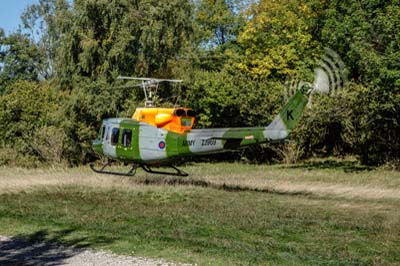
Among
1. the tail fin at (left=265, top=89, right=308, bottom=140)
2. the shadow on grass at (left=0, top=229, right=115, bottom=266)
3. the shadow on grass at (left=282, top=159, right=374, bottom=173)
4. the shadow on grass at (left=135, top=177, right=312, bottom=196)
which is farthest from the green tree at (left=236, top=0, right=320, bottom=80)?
the shadow on grass at (left=0, top=229, right=115, bottom=266)

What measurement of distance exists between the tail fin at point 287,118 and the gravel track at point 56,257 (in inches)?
351

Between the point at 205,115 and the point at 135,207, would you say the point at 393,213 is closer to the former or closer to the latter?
the point at 135,207

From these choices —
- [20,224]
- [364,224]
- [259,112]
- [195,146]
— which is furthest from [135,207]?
→ [259,112]

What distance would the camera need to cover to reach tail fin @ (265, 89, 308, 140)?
17281 millimetres

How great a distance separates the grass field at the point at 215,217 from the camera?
9.70 metres

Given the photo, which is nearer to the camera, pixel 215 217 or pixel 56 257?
pixel 56 257

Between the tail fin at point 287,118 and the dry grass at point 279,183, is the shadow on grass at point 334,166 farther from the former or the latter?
the tail fin at point 287,118

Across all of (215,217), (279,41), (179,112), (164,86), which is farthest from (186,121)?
(279,41)

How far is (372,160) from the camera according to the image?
105ft

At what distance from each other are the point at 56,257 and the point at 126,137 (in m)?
10.8

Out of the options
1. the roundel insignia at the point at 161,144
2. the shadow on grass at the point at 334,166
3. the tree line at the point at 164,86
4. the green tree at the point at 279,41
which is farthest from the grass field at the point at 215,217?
the green tree at the point at 279,41

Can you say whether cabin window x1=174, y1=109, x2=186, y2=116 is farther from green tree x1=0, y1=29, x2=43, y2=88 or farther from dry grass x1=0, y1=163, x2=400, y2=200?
green tree x1=0, y1=29, x2=43, y2=88

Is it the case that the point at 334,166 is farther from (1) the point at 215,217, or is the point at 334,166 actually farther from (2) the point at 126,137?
(1) the point at 215,217

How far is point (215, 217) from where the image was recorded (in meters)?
13.5
